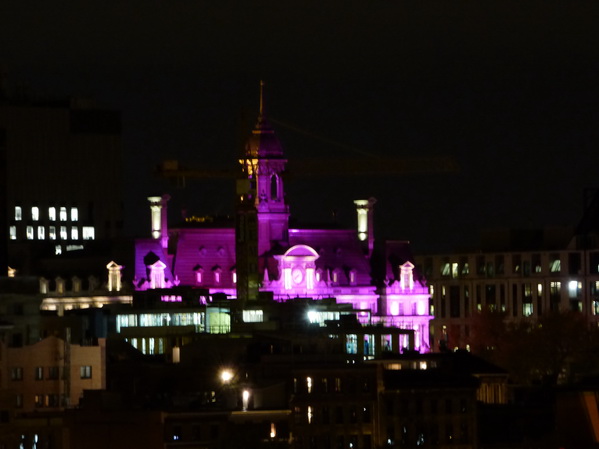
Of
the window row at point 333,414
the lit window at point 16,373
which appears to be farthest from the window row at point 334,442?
the lit window at point 16,373

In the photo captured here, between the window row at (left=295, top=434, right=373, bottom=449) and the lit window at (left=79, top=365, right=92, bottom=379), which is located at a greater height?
the lit window at (left=79, top=365, right=92, bottom=379)

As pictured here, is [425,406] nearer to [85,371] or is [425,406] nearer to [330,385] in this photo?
[330,385]

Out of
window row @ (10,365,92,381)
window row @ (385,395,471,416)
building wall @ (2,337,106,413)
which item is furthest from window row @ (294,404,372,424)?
window row @ (10,365,92,381)

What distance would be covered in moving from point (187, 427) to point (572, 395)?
2987 inches

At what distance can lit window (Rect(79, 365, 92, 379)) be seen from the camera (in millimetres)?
184875

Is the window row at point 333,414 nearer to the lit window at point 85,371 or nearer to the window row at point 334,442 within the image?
the window row at point 334,442

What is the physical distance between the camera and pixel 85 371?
186 m

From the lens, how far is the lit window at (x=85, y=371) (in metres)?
185

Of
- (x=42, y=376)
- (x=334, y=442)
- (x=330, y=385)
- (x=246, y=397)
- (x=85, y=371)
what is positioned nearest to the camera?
(x=334, y=442)

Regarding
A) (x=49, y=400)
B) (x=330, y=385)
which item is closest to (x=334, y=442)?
(x=330, y=385)

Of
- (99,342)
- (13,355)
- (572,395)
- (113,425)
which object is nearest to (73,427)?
(113,425)

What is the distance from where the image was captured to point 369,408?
18525 centimetres

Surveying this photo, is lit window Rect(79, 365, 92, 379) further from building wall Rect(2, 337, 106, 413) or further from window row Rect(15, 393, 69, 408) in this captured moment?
window row Rect(15, 393, 69, 408)

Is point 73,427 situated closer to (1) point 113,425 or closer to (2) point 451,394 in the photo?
(1) point 113,425
